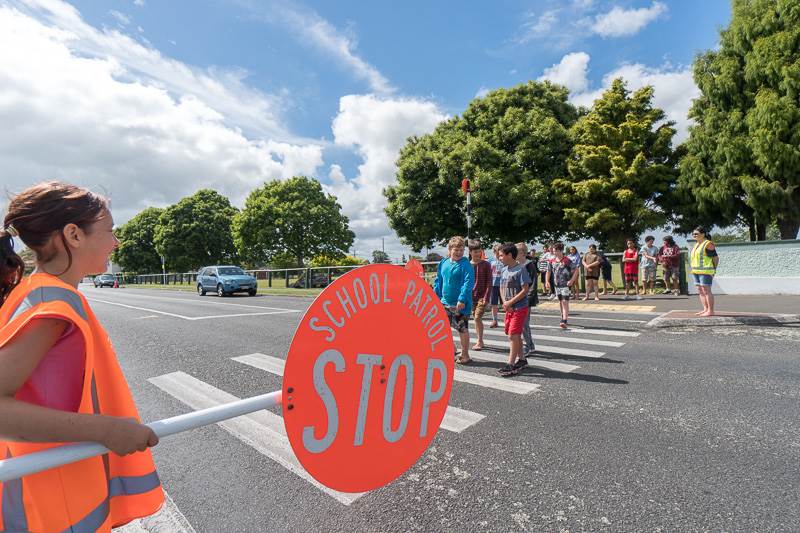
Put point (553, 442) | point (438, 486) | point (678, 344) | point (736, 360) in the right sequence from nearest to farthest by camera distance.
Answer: point (438, 486), point (553, 442), point (736, 360), point (678, 344)

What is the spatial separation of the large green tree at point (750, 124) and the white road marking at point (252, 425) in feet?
67.9

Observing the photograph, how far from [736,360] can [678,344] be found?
1.08 metres

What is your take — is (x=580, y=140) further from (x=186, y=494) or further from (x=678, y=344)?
(x=186, y=494)

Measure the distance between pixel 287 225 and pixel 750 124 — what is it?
34188 mm

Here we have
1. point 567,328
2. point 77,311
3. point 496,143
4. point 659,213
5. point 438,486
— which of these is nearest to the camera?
point 77,311

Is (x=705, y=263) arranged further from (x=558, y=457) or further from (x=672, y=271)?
(x=558, y=457)

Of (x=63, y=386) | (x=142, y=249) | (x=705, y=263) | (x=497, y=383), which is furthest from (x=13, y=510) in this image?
(x=142, y=249)

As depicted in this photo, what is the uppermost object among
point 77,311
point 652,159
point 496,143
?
point 496,143

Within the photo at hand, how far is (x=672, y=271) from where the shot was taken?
42.6 ft

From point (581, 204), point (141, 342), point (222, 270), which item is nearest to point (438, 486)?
point (141, 342)

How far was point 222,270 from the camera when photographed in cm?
2242

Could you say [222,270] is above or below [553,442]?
above

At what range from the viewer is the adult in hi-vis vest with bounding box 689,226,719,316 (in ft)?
25.9

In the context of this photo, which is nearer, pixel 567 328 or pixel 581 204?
pixel 567 328
